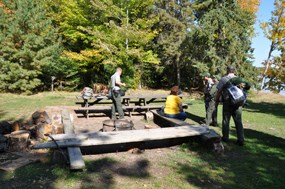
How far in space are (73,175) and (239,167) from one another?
2.99 m

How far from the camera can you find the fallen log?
4917 mm

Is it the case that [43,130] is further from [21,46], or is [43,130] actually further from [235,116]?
[21,46]

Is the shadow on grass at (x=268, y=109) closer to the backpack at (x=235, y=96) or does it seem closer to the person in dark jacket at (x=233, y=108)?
the person in dark jacket at (x=233, y=108)

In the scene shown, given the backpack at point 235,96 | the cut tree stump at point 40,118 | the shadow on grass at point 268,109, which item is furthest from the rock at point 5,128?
the shadow on grass at point 268,109

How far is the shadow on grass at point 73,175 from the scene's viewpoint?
3.92 meters

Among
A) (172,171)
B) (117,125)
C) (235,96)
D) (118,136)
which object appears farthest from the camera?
(117,125)

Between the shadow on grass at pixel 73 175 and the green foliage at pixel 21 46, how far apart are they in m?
14.2

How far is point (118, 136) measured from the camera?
5352 mm

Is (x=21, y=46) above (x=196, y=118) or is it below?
above

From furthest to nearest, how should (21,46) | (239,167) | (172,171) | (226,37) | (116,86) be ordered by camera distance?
(21,46) → (226,37) → (116,86) → (239,167) → (172,171)

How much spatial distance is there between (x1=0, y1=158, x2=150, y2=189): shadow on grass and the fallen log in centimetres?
38

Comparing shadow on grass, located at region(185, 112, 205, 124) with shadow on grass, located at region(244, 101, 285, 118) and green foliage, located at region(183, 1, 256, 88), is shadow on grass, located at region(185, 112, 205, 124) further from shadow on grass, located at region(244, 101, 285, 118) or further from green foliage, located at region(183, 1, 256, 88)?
green foliage, located at region(183, 1, 256, 88)

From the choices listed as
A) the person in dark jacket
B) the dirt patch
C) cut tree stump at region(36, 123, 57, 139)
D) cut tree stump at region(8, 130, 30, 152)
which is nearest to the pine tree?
the dirt patch

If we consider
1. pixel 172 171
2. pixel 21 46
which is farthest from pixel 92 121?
pixel 21 46
